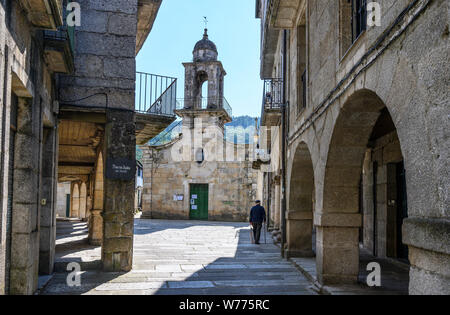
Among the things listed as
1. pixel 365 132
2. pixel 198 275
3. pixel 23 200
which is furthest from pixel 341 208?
pixel 23 200

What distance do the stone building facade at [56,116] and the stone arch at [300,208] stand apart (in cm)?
355

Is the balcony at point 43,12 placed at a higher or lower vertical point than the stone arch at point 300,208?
higher

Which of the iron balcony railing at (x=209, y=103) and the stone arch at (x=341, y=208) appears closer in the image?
the stone arch at (x=341, y=208)

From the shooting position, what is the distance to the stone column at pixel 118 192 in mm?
8438

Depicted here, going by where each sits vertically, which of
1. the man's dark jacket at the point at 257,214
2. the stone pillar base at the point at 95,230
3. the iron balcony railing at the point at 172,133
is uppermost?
the iron balcony railing at the point at 172,133

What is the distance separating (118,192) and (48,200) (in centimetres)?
126

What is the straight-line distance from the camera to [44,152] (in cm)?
819

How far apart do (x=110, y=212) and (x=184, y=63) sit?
60.4 feet

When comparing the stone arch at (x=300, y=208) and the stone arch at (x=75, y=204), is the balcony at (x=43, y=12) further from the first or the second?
the stone arch at (x=75, y=204)

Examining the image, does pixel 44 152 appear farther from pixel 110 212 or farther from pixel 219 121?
pixel 219 121

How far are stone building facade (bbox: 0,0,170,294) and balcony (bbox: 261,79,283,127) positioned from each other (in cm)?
341

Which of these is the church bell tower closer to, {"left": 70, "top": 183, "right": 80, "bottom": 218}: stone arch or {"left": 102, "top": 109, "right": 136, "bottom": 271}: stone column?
{"left": 70, "top": 183, "right": 80, "bottom": 218}: stone arch

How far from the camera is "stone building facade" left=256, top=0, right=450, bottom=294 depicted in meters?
3.08

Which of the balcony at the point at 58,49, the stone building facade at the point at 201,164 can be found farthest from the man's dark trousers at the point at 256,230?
the stone building facade at the point at 201,164
